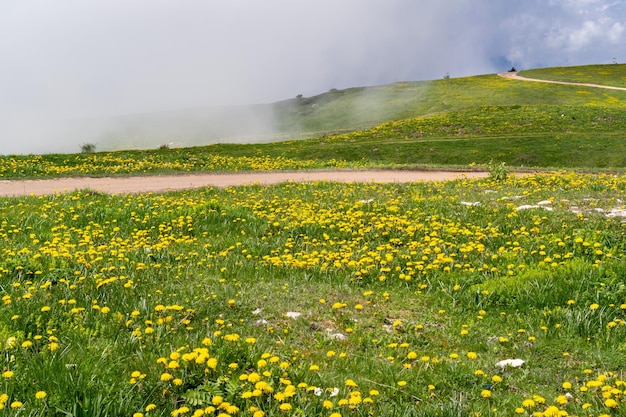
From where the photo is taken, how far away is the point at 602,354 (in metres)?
5.34

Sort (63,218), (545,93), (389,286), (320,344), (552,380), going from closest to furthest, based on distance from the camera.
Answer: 1. (552,380)
2. (320,344)
3. (389,286)
4. (63,218)
5. (545,93)

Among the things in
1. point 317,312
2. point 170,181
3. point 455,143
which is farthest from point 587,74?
point 317,312


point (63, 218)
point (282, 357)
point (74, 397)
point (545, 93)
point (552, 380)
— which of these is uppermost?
point (545, 93)

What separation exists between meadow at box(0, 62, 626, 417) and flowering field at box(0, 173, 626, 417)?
0.10ft

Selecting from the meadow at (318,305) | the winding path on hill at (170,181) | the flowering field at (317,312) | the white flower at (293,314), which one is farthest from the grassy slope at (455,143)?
the white flower at (293,314)

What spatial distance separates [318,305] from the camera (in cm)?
698

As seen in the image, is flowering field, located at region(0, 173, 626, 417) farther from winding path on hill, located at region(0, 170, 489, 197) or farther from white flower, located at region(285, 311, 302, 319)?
winding path on hill, located at region(0, 170, 489, 197)

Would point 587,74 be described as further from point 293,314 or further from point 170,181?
point 293,314

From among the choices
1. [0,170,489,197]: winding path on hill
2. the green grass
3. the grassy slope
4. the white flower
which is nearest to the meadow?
the white flower

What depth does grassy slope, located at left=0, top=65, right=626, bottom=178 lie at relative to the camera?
97.8 feet

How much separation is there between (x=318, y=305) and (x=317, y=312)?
0.74ft

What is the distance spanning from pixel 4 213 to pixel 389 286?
1074 centimetres

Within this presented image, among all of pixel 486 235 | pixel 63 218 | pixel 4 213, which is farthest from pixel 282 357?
pixel 4 213

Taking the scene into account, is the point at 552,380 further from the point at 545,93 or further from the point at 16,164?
the point at 545,93
